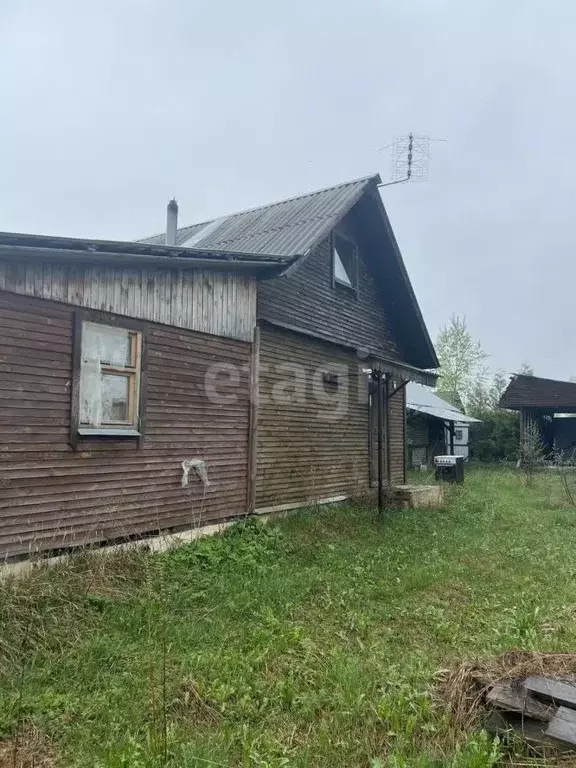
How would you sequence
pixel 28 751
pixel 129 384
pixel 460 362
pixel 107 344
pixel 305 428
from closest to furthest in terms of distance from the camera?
pixel 28 751
pixel 107 344
pixel 129 384
pixel 305 428
pixel 460 362

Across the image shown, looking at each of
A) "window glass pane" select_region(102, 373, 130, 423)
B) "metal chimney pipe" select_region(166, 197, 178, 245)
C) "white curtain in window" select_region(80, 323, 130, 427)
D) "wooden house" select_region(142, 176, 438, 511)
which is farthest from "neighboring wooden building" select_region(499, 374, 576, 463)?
"white curtain in window" select_region(80, 323, 130, 427)

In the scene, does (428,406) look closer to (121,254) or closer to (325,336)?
(325,336)

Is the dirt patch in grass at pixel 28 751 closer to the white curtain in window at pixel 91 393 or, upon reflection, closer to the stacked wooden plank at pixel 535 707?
the stacked wooden plank at pixel 535 707

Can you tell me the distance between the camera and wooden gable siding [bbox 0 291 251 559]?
5672mm

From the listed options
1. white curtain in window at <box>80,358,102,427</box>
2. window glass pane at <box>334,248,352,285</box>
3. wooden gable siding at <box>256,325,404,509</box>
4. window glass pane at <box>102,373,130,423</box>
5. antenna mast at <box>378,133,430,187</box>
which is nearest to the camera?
white curtain in window at <box>80,358,102,427</box>

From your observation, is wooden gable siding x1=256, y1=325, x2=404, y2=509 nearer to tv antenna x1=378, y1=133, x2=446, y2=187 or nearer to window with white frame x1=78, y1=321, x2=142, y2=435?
window with white frame x1=78, y1=321, x2=142, y2=435

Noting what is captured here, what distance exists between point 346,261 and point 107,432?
749 cm

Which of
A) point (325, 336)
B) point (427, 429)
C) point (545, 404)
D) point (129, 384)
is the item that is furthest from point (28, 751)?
point (545, 404)

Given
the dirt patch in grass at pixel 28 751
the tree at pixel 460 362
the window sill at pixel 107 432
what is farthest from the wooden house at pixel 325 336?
the tree at pixel 460 362

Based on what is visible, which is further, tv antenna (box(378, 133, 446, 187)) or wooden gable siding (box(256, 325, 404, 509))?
tv antenna (box(378, 133, 446, 187))

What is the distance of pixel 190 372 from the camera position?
307 inches

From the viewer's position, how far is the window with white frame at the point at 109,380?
→ 21.0 ft

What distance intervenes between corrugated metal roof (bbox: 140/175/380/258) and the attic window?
0.94 m

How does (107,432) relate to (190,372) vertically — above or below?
below
